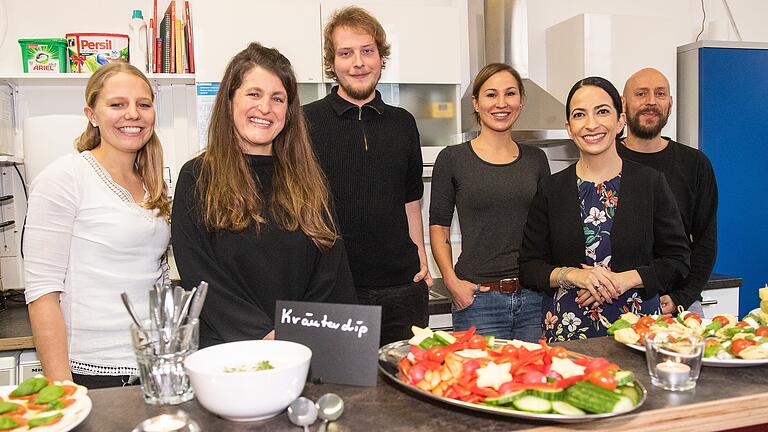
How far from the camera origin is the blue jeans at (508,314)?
228 cm

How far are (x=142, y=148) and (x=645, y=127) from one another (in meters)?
1.85

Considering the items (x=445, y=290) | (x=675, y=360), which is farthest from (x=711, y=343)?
(x=445, y=290)

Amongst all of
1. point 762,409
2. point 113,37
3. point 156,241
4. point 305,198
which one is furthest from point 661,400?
point 113,37

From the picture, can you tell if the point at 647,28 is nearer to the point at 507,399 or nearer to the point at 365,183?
the point at 365,183

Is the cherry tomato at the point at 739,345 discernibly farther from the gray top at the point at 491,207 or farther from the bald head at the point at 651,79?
the bald head at the point at 651,79

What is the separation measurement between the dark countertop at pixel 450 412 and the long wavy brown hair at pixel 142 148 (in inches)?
25.8

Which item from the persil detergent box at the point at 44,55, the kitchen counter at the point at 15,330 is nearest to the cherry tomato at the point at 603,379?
the kitchen counter at the point at 15,330

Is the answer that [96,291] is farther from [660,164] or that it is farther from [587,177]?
[660,164]

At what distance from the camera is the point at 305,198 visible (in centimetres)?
158

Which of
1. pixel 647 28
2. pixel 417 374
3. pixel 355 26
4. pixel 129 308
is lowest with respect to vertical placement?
pixel 417 374

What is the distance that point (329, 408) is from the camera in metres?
1.03

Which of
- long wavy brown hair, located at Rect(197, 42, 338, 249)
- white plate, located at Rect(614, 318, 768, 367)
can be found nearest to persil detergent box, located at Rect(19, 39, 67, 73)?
long wavy brown hair, located at Rect(197, 42, 338, 249)

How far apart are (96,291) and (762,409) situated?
1474 mm

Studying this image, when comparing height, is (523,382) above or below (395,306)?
above
